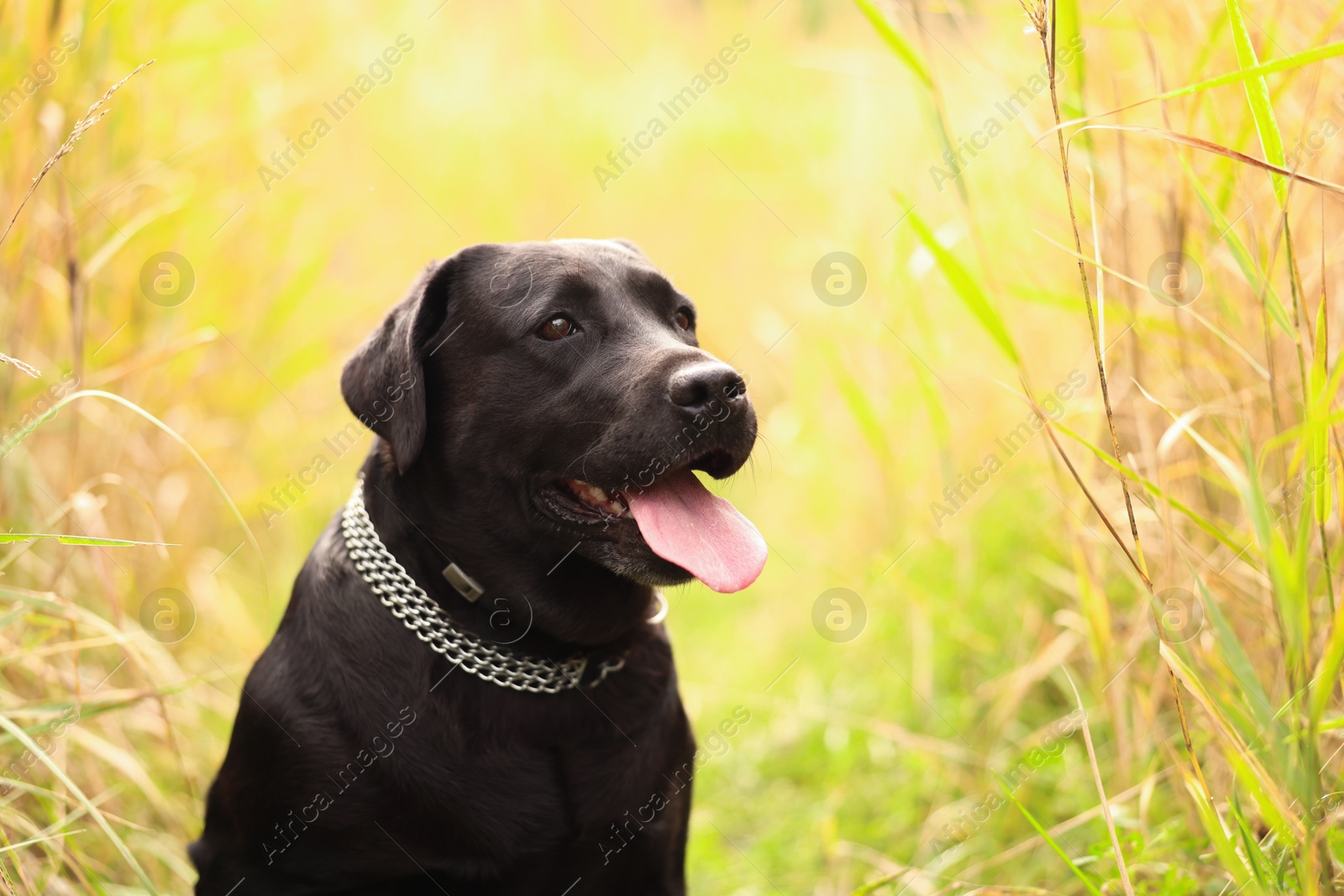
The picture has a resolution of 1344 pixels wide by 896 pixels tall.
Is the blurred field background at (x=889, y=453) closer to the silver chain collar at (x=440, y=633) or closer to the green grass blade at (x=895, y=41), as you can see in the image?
the green grass blade at (x=895, y=41)

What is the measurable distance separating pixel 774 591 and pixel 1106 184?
2.47 metres

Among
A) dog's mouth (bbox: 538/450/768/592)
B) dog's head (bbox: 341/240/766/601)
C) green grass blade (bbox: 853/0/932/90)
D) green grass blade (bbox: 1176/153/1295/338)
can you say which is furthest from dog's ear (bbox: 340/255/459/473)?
green grass blade (bbox: 1176/153/1295/338)

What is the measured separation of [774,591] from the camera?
4957 millimetres

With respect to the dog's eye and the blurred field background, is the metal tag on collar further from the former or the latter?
the dog's eye

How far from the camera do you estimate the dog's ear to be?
213 cm

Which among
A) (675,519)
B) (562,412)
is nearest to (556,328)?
(562,412)

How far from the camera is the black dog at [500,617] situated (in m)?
1.98

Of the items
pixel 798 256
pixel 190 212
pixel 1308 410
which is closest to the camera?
pixel 1308 410

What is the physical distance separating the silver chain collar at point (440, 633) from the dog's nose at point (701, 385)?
60cm

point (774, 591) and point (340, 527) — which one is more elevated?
point (340, 527)

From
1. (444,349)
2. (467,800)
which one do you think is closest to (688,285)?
(444,349)

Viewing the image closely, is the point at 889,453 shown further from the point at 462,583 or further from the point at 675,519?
the point at 462,583

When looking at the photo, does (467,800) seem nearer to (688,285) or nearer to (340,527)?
(340,527)

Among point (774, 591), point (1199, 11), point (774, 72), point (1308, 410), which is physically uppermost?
point (774, 72)
